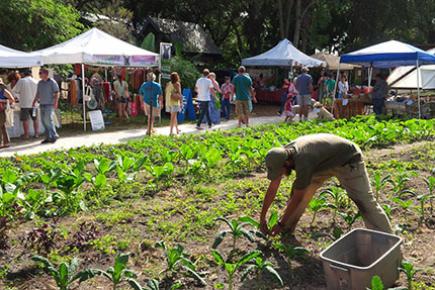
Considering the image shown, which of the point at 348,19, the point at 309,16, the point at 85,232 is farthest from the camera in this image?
the point at 348,19

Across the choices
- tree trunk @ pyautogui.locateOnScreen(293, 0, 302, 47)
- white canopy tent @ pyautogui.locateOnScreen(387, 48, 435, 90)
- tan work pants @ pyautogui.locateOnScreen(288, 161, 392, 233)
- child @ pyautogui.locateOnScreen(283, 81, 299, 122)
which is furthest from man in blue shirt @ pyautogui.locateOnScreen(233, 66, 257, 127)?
tree trunk @ pyautogui.locateOnScreen(293, 0, 302, 47)

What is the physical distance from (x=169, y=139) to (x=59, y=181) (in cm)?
507

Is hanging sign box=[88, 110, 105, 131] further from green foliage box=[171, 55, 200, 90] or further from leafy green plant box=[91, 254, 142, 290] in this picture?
leafy green plant box=[91, 254, 142, 290]

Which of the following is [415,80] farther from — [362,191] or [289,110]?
[362,191]

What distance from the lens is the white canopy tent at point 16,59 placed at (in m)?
12.3

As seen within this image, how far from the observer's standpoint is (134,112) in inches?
730

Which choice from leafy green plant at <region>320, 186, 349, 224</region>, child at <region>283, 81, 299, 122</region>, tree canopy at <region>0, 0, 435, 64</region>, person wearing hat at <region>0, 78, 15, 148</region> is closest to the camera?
leafy green plant at <region>320, 186, 349, 224</region>

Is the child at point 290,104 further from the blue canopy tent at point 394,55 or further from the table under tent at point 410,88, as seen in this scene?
the table under tent at point 410,88

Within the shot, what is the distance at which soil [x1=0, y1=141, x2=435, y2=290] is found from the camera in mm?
4438

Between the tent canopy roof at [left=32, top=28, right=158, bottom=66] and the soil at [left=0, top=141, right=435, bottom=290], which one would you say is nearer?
the soil at [left=0, top=141, right=435, bottom=290]

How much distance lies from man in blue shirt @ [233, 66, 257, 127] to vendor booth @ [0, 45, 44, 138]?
17.5 feet

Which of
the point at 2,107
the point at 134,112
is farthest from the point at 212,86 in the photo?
the point at 2,107

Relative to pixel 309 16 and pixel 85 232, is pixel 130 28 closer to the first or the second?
pixel 309 16

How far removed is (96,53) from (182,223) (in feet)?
32.4
